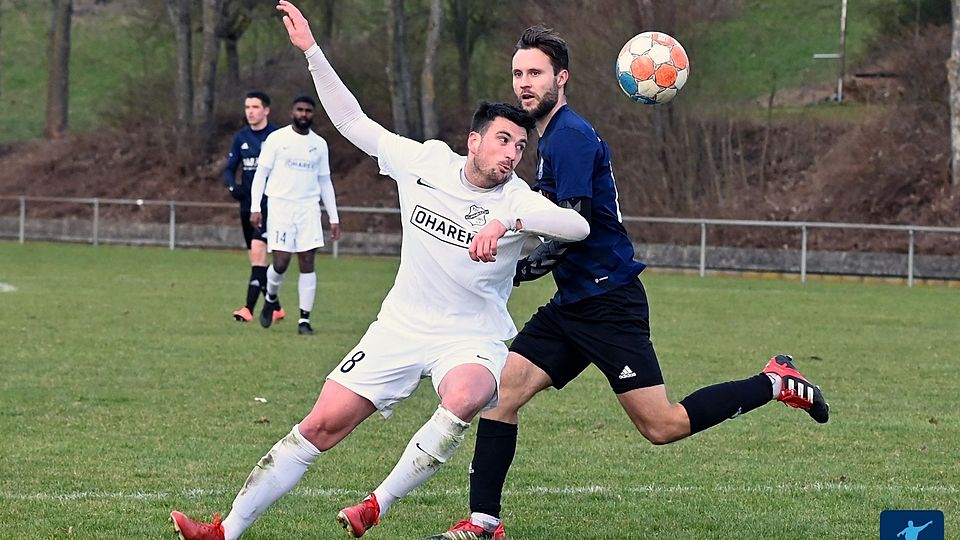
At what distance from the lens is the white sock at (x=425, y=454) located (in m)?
5.21

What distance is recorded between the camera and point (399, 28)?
34.2m

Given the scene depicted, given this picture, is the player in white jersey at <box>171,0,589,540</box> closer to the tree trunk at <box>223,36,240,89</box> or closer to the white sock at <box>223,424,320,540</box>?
the white sock at <box>223,424,320,540</box>

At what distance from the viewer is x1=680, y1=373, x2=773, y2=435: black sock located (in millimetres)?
5855

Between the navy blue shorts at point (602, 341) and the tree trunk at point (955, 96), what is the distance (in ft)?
71.7

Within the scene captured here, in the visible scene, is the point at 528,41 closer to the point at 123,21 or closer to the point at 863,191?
the point at 863,191

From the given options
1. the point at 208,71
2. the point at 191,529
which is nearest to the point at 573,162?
the point at 191,529

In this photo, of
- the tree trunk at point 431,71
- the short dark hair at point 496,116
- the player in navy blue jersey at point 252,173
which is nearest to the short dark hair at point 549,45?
the short dark hair at point 496,116

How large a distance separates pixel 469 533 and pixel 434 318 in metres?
0.85

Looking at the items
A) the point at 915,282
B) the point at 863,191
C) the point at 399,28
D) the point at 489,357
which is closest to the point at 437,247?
the point at 489,357

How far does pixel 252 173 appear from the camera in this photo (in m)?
15.2

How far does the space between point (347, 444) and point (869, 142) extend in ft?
77.1

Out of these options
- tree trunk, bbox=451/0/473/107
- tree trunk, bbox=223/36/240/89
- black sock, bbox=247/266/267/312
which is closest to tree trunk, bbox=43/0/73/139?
tree trunk, bbox=223/36/240/89

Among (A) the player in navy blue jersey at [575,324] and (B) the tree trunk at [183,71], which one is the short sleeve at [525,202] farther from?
(B) the tree trunk at [183,71]

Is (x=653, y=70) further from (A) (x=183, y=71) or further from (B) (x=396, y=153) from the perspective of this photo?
(A) (x=183, y=71)
